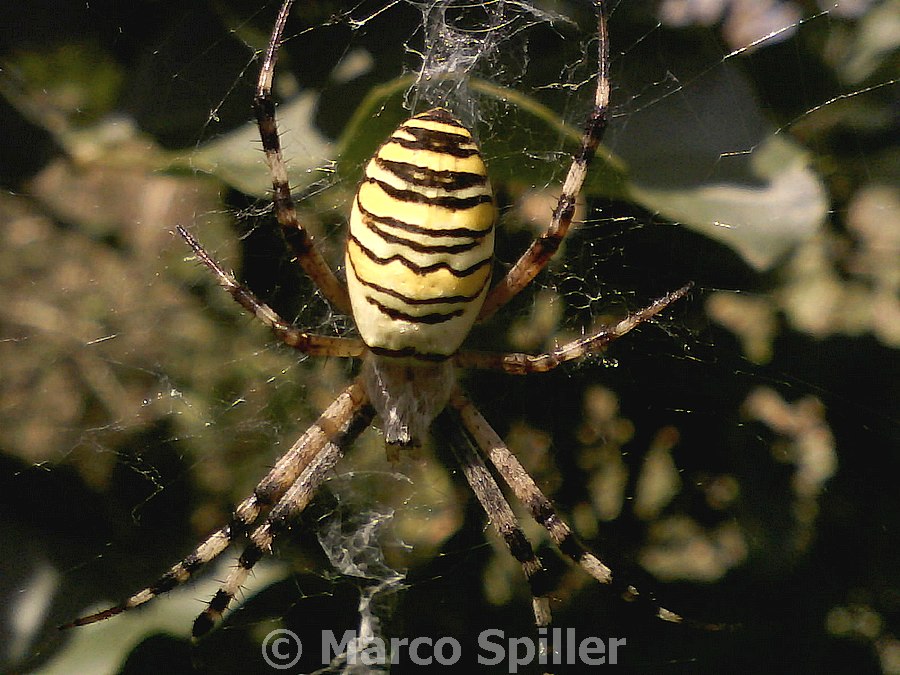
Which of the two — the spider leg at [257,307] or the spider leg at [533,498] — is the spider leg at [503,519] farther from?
the spider leg at [257,307]

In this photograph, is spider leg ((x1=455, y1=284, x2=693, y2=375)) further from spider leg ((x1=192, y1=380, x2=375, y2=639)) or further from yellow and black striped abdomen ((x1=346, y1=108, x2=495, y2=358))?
spider leg ((x1=192, y1=380, x2=375, y2=639))

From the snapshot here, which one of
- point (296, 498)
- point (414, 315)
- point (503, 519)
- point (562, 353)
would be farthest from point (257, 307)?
point (503, 519)

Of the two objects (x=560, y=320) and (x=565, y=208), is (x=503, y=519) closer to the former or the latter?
→ (x=560, y=320)

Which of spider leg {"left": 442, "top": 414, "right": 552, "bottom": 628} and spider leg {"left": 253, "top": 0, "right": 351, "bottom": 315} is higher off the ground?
spider leg {"left": 253, "top": 0, "right": 351, "bottom": 315}

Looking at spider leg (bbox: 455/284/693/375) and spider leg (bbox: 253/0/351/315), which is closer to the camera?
spider leg (bbox: 253/0/351/315)

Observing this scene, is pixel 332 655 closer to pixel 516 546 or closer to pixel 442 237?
pixel 516 546

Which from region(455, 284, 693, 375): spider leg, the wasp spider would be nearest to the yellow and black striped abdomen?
the wasp spider

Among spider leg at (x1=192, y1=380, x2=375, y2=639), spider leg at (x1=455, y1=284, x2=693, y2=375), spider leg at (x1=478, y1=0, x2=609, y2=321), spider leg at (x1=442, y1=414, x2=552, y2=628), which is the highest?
spider leg at (x1=478, y1=0, x2=609, y2=321)
